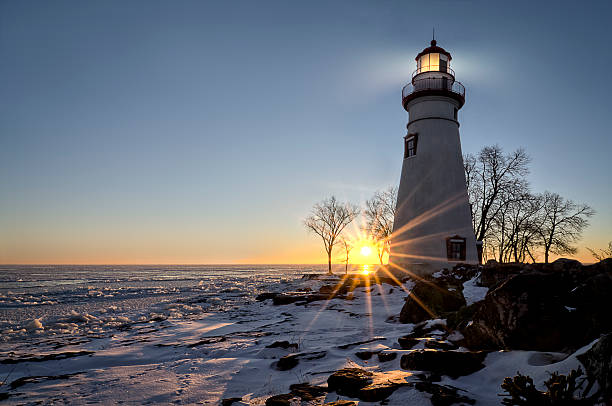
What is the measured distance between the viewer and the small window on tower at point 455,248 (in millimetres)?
19453

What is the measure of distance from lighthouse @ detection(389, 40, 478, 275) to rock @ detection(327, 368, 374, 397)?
16.6m

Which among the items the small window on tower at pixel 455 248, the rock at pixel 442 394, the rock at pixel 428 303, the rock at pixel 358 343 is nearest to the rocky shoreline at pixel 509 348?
the rock at pixel 442 394

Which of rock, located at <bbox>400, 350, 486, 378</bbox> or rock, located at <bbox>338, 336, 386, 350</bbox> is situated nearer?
rock, located at <bbox>400, 350, 486, 378</bbox>

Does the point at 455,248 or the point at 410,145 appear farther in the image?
the point at 410,145

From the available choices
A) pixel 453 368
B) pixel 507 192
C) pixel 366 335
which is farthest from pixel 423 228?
pixel 453 368

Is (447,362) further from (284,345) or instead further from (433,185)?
(433,185)

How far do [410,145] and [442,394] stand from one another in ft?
66.1

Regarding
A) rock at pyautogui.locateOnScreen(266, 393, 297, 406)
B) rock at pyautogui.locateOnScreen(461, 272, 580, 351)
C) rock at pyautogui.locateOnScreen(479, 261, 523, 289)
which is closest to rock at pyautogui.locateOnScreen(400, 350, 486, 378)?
rock at pyautogui.locateOnScreen(461, 272, 580, 351)

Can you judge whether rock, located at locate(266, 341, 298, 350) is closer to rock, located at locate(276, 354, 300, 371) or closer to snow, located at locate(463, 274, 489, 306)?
rock, located at locate(276, 354, 300, 371)

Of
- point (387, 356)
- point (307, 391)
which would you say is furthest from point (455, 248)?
point (307, 391)

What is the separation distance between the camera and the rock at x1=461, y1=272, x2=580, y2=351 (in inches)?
169

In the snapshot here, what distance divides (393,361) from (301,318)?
20.5 ft

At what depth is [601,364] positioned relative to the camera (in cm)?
265

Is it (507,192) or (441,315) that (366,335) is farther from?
(507,192)
